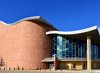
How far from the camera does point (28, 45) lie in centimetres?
3388

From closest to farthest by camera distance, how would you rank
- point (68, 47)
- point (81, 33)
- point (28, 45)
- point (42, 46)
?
1. point (81, 33)
2. point (28, 45)
3. point (42, 46)
4. point (68, 47)

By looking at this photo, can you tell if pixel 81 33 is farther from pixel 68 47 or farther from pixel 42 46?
pixel 42 46

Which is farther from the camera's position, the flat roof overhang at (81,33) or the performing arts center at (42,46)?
the performing arts center at (42,46)

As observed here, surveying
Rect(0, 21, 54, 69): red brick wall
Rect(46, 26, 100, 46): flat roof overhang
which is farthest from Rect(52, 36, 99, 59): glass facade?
Rect(0, 21, 54, 69): red brick wall

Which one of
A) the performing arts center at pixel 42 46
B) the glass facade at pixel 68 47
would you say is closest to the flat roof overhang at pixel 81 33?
the performing arts center at pixel 42 46

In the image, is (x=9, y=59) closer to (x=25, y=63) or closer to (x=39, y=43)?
(x=25, y=63)

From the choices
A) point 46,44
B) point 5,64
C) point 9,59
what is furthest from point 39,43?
point 5,64

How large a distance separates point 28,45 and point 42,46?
3.56 m

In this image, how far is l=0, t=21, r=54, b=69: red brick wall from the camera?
33625mm

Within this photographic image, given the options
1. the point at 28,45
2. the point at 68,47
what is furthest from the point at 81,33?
the point at 28,45

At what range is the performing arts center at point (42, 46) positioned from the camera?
33.7 meters

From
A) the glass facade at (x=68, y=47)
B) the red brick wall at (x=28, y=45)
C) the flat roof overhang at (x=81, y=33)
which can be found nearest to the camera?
the flat roof overhang at (x=81, y=33)

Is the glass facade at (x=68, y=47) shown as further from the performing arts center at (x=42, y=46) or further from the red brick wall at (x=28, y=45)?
the red brick wall at (x=28, y=45)

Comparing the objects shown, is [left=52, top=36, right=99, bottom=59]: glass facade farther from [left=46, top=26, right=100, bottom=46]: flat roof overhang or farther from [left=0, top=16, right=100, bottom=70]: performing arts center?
[left=46, top=26, right=100, bottom=46]: flat roof overhang
